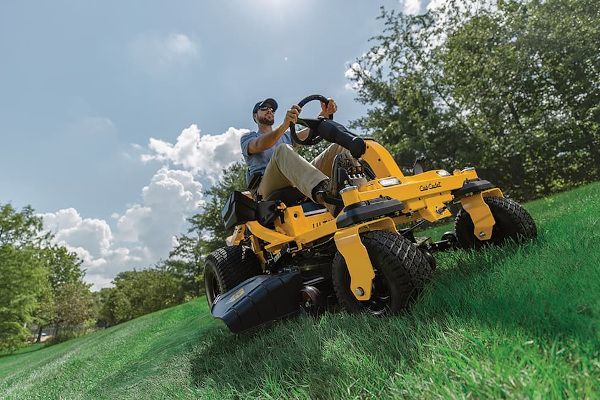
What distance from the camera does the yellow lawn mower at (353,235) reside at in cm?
209

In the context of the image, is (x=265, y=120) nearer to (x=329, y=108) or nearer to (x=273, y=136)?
(x=273, y=136)

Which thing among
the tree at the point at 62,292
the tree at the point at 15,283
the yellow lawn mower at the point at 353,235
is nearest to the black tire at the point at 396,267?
the yellow lawn mower at the point at 353,235

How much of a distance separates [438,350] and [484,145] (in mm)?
17373

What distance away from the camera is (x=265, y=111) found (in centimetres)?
414

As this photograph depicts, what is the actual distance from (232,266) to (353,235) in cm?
167

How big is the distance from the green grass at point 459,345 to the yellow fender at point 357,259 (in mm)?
151

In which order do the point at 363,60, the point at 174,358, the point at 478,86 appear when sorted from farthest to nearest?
the point at 363,60, the point at 478,86, the point at 174,358

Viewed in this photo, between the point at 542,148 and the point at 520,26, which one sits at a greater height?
the point at 520,26

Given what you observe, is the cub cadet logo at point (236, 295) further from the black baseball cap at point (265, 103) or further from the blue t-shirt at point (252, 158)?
the black baseball cap at point (265, 103)

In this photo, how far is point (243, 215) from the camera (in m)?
3.32

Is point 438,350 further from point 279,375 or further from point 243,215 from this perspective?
point 243,215

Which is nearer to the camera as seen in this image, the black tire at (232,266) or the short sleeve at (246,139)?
the black tire at (232,266)

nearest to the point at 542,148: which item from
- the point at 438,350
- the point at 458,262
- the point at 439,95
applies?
the point at 439,95

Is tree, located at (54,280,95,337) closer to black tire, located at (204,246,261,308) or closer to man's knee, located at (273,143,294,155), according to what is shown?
black tire, located at (204,246,261,308)
